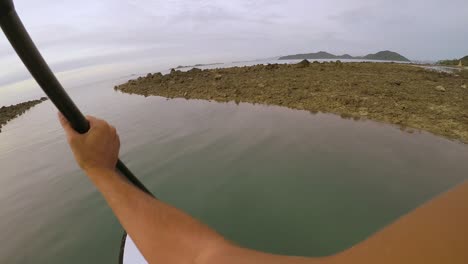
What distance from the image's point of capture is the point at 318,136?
23.9ft

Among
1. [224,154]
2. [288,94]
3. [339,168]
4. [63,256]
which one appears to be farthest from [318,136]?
[63,256]

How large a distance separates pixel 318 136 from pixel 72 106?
6699 mm

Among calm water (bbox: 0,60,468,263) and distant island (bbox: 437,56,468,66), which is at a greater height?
distant island (bbox: 437,56,468,66)

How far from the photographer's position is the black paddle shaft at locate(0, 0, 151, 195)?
3.35 ft

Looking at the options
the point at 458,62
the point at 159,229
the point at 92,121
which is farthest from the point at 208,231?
the point at 458,62

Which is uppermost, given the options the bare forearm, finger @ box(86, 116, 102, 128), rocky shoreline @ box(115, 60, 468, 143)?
finger @ box(86, 116, 102, 128)

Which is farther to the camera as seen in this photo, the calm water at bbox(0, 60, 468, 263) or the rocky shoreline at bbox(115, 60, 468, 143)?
the rocky shoreline at bbox(115, 60, 468, 143)

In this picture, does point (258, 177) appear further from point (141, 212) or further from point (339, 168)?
point (141, 212)

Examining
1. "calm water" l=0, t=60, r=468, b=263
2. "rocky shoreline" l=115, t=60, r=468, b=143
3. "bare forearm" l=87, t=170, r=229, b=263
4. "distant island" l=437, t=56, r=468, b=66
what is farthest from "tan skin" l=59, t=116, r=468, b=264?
"distant island" l=437, t=56, r=468, b=66

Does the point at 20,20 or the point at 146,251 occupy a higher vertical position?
the point at 20,20

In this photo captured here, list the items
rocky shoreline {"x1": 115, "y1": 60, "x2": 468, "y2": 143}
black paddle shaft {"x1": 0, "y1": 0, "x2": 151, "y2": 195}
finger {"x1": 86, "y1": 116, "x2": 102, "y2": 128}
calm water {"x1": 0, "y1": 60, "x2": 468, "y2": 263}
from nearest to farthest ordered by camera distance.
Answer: black paddle shaft {"x1": 0, "y1": 0, "x2": 151, "y2": 195}, finger {"x1": 86, "y1": 116, "x2": 102, "y2": 128}, calm water {"x1": 0, "y1": 60, "x2": 468, "y2": 263}, rocky shoreline {"x1": 115, "y1": 60, "x2": 468, "y2": 143}

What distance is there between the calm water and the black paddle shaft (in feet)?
10.6

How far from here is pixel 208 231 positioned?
3.90 feet

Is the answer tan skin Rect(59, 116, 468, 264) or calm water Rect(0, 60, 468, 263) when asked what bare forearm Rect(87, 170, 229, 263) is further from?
calm water Rect(0, 60, 468, 263)
